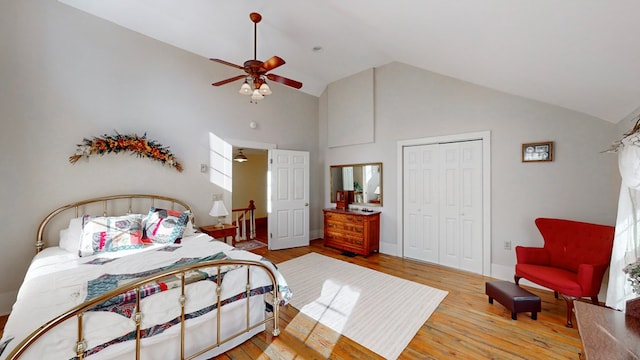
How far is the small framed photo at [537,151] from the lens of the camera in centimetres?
321

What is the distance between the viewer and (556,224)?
119 inches

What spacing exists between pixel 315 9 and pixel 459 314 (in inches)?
162

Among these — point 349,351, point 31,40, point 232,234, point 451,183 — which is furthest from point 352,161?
point 31,40

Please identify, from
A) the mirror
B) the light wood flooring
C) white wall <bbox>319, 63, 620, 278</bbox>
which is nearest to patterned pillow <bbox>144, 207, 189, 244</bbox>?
the light wood flooring

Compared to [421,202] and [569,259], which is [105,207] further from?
[569,259]

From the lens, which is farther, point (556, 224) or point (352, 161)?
point (352, 161)

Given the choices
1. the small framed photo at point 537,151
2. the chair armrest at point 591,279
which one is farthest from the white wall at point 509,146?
the chair armrest at point 591,279

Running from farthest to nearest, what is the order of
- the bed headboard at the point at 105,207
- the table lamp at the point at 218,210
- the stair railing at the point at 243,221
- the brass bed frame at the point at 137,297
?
the stair railing at the point at 243,221, the table lamp at the point at 218,210, the bed headboard at the point at 105,207, the brass bed frame at the point at 137,297

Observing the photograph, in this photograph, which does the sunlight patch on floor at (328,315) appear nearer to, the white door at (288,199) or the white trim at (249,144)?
the white door at (288,199)

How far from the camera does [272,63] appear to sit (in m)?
2.73

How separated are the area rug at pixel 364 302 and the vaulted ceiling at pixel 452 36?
2807 mm

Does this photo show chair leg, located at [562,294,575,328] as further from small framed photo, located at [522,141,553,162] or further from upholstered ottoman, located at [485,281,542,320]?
small framed photo, located at [522,141,553,162]

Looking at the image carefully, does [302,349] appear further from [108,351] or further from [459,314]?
[459,314]

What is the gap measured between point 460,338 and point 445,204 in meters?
2.32
